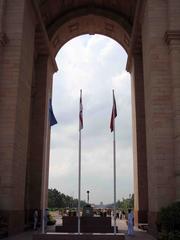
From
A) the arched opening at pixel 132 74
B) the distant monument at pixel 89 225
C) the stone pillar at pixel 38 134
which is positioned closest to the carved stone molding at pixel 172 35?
the arched opening at pixel 132 74

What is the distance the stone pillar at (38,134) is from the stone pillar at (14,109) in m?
5.05

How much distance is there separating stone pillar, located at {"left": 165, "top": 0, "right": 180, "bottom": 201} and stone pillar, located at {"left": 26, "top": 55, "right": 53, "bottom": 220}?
1071 centimetres

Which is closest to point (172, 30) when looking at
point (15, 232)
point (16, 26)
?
point (16, 26)

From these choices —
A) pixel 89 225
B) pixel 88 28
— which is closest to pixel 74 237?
pixel 89 225

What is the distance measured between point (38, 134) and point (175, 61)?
13693 millimetres

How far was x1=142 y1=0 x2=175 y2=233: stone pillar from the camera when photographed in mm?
20453

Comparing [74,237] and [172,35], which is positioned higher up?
[172,35]

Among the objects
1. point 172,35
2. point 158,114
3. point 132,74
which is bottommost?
point 158,114

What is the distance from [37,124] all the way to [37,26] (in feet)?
25.6

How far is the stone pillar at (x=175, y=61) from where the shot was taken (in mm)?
20375

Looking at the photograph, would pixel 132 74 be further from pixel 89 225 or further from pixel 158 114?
pixel 89 225

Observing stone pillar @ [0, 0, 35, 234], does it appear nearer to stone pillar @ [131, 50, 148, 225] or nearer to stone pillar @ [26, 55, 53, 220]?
stone pillar @ [26, 55, 53, 220]

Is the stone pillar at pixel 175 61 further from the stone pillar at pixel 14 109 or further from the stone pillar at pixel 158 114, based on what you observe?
the stone pillar at pixel 14 109

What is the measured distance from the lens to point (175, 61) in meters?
21.8
